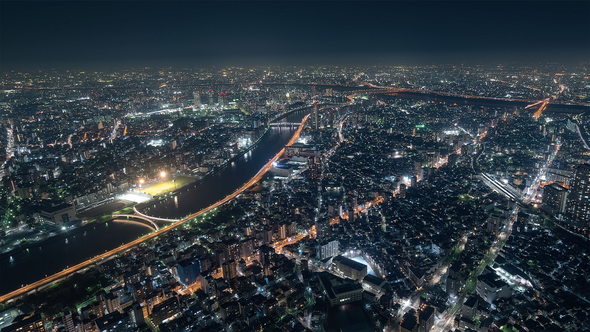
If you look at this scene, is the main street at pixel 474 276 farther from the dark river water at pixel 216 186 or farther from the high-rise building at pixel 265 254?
the dark river water at pixel 216 186

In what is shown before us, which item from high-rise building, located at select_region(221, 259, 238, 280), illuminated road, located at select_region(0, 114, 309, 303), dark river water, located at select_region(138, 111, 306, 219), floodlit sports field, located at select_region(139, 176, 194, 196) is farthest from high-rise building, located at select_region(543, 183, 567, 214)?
floodlit sports field, located at select_region(139, 176, 194, 196)

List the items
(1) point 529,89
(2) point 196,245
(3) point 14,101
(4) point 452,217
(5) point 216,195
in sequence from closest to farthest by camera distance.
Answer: (2) point 196,245 < (4) point 452,217 < (5) point 216,195 < (3) point 14,101 < (1) point 529,89

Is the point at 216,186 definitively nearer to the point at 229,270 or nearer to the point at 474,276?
the point at 229,270

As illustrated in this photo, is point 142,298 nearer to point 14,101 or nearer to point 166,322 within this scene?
point 166,322

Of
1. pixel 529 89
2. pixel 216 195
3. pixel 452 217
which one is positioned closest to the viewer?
pixel 452 217

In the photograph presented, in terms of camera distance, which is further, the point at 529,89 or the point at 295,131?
the point at 529,89

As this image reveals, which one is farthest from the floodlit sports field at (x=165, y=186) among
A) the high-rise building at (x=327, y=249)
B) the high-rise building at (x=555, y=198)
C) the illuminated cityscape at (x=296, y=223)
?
the high-rise building at (x=555, y=198)

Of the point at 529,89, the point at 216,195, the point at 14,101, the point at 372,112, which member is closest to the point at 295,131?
the point at 372,112
